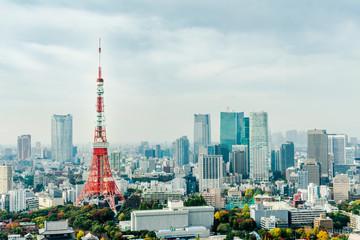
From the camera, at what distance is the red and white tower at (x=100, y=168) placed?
59.7 feet

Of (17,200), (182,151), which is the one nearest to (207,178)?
(17,200)

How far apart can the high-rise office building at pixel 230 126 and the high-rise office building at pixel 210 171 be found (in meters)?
21.1

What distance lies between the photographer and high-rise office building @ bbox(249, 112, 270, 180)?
35938mm

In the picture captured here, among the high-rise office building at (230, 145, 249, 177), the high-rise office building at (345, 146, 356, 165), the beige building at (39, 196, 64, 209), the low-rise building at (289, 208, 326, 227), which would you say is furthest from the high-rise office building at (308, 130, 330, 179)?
the beige building at (39, 196, 64, 209)

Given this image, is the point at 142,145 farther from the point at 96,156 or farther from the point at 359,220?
the point at 359,220

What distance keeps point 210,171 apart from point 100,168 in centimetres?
1251

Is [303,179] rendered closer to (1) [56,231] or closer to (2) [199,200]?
(2) [199,200]

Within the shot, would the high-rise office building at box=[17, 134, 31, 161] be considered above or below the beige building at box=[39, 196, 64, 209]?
above

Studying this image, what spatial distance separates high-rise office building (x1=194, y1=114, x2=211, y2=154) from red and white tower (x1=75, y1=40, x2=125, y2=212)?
38714 mm

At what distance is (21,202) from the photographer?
2045 centimetres

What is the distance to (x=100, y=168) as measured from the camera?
60.5ft

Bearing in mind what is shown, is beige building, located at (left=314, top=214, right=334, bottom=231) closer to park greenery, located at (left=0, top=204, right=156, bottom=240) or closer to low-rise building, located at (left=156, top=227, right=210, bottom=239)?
low-rise building, located at (left=156, top=227, right=210, bottom=239)

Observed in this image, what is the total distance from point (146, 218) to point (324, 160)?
82.9 feet

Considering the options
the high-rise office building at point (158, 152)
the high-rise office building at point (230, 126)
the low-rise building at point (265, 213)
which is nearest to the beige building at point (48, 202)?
the low-rise building at point (265, 213)
